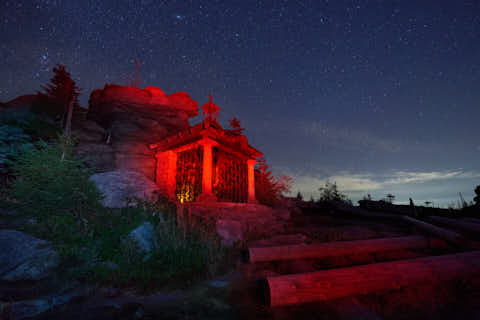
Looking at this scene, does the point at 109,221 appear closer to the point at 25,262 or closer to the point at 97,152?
the point at 25,262

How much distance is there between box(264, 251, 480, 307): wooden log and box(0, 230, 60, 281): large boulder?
165 inches

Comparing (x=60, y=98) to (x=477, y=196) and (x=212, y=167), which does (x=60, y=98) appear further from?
(x=477, y=196)

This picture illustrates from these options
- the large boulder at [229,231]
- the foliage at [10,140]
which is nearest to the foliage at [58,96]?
the foliage at [10,140]

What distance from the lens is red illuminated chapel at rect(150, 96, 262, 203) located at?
Result: 1028cm

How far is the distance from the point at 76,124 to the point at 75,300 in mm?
20008

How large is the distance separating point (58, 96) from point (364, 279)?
25458 millimetres

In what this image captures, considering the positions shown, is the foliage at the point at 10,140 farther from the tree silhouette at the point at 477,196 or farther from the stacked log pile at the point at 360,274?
the tree silhouette at the point at 477,196

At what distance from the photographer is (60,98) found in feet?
65.4

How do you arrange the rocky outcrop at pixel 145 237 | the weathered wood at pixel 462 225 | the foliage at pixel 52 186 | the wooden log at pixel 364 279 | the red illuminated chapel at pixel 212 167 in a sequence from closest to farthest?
1. the wooden log at pixel 364 279
2. the rocky outcrop at pixel 145 237
3. the weathered wood at pixel 462 225
4. the foliage at pixel 52 186
5. the red illuminated chapel at pixel 212 167

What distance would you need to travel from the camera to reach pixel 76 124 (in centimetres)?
1892

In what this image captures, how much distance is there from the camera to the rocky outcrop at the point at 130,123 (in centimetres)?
1716

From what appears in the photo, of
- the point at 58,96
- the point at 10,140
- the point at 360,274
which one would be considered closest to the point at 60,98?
the point at 58,96

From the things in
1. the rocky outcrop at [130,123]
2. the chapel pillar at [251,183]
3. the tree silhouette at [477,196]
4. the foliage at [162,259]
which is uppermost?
the rocky outcrop at [130,123]

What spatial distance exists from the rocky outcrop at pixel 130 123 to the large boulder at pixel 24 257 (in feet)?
40.0
